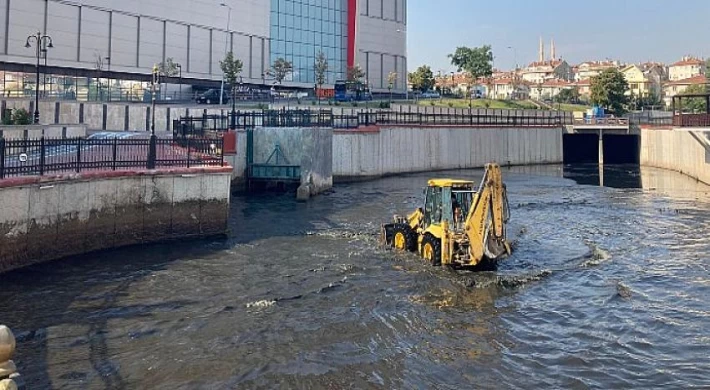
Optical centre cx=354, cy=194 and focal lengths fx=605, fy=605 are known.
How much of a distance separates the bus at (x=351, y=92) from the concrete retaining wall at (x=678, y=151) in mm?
36011

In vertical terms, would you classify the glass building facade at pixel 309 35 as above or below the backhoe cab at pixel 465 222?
above

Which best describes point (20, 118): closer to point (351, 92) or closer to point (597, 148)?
point (351, 92)

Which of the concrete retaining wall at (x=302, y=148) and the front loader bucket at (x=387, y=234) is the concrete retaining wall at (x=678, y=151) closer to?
the concrete retaining wall at (x=302, y=148)

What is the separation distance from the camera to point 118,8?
74.8m

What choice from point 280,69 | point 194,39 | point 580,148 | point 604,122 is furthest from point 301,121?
point 194,39

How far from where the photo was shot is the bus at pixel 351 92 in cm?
8112

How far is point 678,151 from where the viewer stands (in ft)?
180

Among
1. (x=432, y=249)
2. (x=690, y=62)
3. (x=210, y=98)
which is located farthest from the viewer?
(x=690, y=62)

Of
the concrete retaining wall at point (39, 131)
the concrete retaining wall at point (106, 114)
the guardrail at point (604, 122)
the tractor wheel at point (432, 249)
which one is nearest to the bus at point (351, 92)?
the concrete retaining wall at point (106, 114)

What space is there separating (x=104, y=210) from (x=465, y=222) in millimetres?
11935

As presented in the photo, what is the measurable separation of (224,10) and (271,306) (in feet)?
262

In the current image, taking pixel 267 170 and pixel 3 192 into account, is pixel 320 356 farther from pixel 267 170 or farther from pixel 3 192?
pixel 267 170

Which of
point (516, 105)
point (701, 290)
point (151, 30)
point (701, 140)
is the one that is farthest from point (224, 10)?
point (701, 290)

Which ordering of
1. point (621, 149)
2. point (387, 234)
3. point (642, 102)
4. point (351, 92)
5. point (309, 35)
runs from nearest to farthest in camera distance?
point (387, 234)
point (621, 149)
point (351, 92)
point (309, 35)
point (642, 102)
